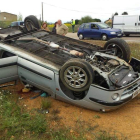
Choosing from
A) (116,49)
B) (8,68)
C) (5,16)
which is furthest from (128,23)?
(5,16)

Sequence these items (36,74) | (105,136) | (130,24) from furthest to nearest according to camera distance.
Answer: (130,24) < (36,74) < (105,136)

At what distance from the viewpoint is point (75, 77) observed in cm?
356

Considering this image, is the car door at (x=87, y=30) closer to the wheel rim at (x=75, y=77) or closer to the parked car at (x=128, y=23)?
the parked car at (x=128, y=23)

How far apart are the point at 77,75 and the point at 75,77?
55mm

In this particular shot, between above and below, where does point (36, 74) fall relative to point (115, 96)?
above

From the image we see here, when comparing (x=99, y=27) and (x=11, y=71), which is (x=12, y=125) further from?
(x=99, y=27)

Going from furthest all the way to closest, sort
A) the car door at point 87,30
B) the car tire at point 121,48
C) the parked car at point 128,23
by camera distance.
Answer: the parked car at point 128,23, the car door at point 87,30, the car tire at point 121,48

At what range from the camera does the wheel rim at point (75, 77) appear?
11.5ft

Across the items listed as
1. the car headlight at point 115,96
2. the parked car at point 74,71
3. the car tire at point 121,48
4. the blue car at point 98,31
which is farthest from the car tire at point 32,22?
the blue car at point 98,31

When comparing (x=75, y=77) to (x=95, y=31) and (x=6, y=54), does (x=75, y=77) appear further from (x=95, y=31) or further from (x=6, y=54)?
(x=95, y=31)

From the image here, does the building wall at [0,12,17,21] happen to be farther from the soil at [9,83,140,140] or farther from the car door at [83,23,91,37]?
the soil at [9,83,140,140]

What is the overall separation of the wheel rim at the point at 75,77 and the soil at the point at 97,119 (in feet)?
2.17

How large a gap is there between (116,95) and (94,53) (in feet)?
4.46

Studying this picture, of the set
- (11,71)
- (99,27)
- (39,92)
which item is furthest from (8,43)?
(99,27)
